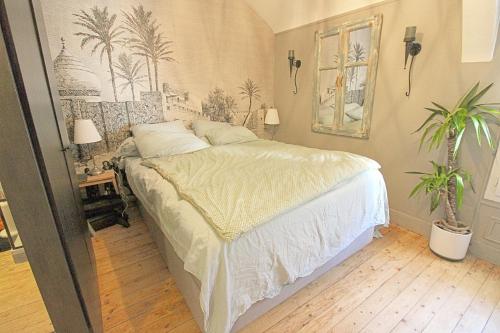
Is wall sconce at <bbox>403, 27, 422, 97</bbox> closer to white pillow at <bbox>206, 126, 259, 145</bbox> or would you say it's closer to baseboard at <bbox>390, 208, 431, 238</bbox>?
baseboard at <bbox>390, 208, 431, 238</bbox>

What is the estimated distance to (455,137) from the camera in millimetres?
1738

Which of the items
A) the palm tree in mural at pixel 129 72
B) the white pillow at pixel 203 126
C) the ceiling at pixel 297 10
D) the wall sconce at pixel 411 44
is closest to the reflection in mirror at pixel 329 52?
the ceiling at pixel 297 10

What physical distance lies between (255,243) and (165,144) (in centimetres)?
156

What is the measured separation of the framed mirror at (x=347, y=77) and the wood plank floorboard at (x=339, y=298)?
143 cm

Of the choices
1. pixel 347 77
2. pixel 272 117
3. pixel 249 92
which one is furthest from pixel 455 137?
pixel 249 92

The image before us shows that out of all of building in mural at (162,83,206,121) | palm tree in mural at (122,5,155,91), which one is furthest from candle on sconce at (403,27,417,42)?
palm tree in mural at (122,5,155,91)

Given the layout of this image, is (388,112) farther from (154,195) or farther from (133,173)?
(133,173)

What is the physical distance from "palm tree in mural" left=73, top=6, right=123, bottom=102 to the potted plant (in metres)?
3.04

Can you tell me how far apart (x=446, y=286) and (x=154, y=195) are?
2.13 meters

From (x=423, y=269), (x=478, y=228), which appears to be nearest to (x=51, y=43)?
(x=423, y=269)

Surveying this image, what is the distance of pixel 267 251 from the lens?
1.22m

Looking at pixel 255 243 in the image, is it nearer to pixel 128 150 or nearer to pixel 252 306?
pixel 252 306

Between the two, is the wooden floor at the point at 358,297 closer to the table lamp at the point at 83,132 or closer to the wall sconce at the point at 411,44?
the table lamp at the point at 83,132

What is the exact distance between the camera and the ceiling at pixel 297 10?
2521 millimetres
